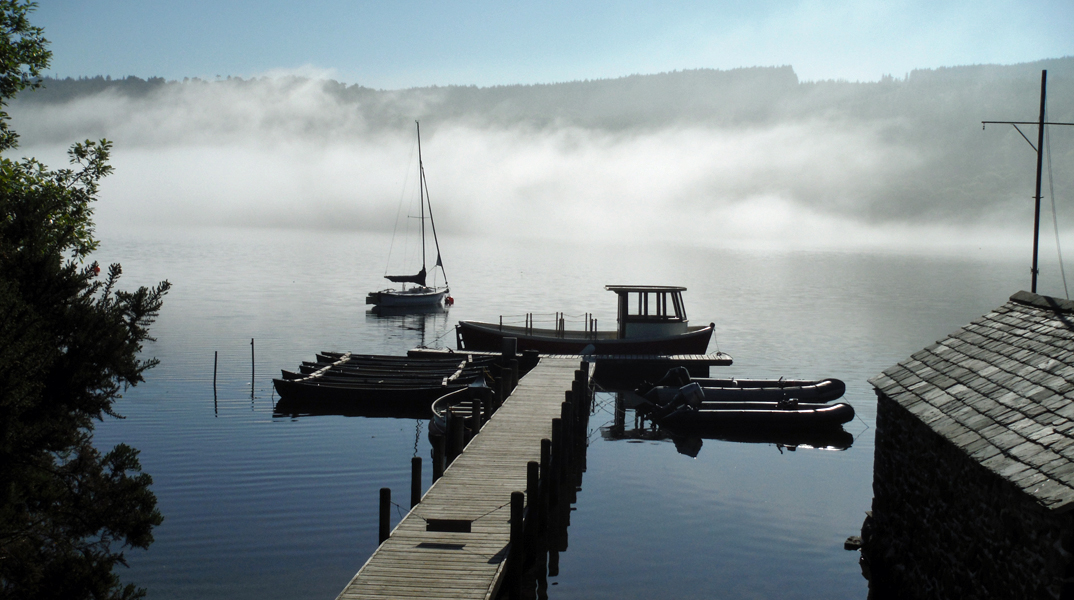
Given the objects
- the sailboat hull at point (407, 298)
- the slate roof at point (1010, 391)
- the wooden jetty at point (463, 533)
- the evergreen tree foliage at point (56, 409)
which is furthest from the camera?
the sailboat hull at point (407, 298)

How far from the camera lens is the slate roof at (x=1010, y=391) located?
9.34 m

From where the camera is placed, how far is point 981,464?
Answer: 33.0 feet

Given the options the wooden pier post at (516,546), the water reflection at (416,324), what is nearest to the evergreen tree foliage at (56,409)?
the wooden pier post at (516,546)

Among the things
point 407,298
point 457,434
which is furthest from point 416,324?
point 457,434

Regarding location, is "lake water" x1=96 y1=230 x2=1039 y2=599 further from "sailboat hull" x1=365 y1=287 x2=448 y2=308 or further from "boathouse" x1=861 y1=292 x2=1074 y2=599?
"sailboat hull" x1=365 y1=287 x2=448 y2=308

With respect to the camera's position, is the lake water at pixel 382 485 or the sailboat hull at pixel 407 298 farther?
the sailboat hull at pixel 407 298

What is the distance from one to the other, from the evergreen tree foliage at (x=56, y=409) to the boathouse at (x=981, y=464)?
9.01 metres

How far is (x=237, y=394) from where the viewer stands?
110 feet

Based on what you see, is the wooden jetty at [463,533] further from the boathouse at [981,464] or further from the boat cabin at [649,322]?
the boat cabin at [649,322]

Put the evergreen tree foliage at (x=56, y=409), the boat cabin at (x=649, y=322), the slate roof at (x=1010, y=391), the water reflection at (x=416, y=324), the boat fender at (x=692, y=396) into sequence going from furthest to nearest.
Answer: the water reflection at (x=416, y=324), the boat cabin at (x=649, y=322), the boat fender at (x=692, y=396), the slate roof at (x=1010, y=391), the evergreen tree foliage at (x=56, y=409)

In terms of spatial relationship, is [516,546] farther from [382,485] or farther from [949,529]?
[382,485]

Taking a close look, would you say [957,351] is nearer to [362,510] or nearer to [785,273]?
[362,510]

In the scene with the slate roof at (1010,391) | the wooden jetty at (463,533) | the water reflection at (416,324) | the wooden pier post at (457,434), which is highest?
the slate roof at (1010,391)

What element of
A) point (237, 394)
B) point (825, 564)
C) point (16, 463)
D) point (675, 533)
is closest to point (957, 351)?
point (825, 564)
